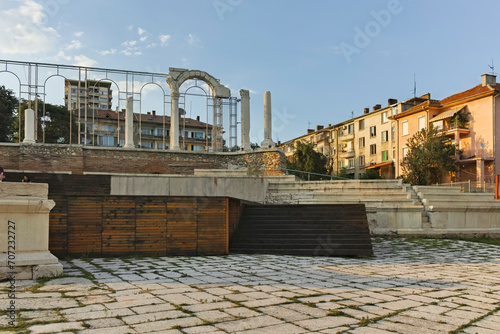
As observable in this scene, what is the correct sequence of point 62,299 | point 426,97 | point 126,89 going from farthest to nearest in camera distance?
point 426,97 → point 126,89 → point 62,299

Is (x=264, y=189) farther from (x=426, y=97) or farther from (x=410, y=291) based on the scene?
(x=426, y=97)

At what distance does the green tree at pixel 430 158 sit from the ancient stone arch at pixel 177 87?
21473 millimetres

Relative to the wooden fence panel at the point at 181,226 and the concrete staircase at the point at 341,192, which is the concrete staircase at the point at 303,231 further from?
the concrete staircase at the point at 341,192

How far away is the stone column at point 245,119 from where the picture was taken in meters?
30.0

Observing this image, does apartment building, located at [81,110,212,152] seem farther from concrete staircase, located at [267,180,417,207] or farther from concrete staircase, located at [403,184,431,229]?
concrete staircase, located at [403,184,431,229]

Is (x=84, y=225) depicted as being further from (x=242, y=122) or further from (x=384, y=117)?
(x=384, y=117)

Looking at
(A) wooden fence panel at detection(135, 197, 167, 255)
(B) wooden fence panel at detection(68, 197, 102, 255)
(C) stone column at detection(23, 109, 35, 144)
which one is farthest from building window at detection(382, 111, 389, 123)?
(B) wooden fence panel at detection(68, 197, 102, 255)

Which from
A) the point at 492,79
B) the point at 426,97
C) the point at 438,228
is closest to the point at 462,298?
the point at 438,228

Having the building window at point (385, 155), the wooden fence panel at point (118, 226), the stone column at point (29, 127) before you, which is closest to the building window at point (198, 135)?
the building window at point (385, 155)

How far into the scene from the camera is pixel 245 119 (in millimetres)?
30266

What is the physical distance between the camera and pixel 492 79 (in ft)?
140

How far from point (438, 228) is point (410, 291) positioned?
12.0m

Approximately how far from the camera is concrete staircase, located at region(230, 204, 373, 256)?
1134 cm

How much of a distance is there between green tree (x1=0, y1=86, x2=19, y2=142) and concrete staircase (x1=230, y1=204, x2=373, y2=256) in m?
38.3
